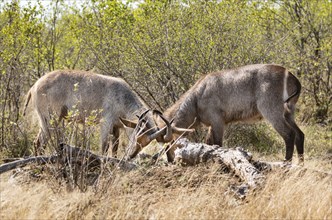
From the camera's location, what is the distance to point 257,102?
9008mm

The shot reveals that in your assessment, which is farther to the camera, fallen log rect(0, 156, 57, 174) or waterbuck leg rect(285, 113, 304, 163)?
waterbuck leg rect(285, 113, 304, 163)

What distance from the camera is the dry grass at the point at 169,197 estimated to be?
17.5ft

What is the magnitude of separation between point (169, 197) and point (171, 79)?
492cm

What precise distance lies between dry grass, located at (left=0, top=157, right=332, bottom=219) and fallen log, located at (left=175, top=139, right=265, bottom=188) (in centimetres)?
13

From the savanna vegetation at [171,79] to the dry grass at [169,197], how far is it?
0.01 metres

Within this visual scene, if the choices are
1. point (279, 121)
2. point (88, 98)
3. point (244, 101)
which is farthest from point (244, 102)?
point (88, 98)

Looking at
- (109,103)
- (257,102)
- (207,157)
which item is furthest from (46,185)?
(257,102)

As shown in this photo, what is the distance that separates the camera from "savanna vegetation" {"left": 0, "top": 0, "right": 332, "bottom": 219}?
5.54 meters

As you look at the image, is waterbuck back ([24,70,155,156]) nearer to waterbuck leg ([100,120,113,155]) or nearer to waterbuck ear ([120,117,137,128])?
waterbuck leg ([100,120,113,155])

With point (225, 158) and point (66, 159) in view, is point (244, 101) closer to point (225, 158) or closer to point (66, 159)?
point (225, 158)

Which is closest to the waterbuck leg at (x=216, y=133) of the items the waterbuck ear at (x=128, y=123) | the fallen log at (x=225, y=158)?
the waterbuck ear at (x=128, y=123)

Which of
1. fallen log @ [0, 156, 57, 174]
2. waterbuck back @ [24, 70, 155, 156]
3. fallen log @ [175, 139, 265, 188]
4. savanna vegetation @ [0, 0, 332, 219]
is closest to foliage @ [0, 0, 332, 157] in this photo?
savanna vegetation @ [0, 0, 332, 219]

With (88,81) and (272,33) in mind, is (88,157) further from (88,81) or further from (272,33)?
(272,33)

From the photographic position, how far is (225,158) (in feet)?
21.0
